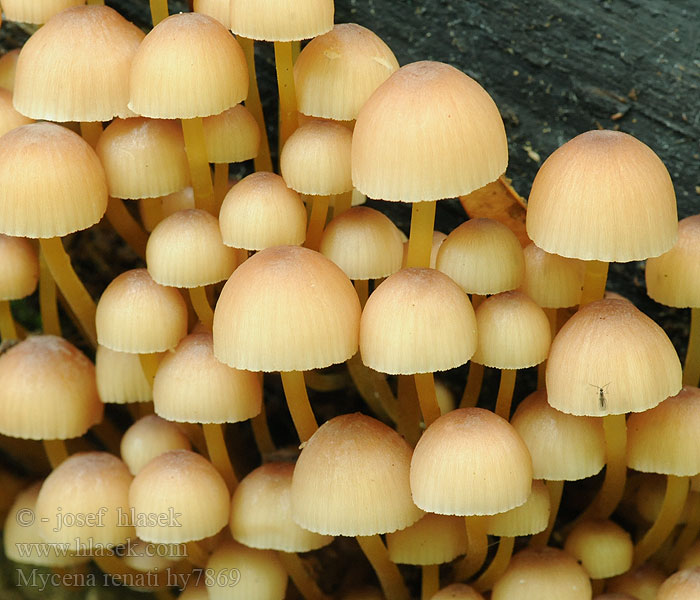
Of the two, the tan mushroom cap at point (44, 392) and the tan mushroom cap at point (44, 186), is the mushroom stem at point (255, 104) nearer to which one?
the tan mushroom cap at point (44, 186)

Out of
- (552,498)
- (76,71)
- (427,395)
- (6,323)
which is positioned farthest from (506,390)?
(6,323)

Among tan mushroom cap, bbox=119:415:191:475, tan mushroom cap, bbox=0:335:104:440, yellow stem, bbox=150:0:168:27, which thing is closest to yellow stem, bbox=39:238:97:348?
tan mushroom cap, bbox=0:335:104:440

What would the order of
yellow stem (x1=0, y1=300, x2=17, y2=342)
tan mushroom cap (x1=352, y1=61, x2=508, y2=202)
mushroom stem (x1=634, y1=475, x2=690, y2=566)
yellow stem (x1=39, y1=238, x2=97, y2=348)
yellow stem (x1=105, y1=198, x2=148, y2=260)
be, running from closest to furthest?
tan mushroom cap (x1=352, y1=61, x2=508, y2=202) → mushroom stem (x1=634, y1=475, x2=690, y2=566) → yellow stem (x1=39, y1=238, x2=97, y2=348) → yellow stem (x1=105, y1=198, x2=148, y2=260) → yellow stem (x1=0, y1=300, x2=17, y2=342)

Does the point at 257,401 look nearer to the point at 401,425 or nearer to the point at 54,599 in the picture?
the point at 401,425

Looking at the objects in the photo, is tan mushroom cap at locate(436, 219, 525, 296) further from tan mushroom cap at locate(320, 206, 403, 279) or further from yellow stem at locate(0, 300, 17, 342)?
yellow stem at locate(0, 300, 17, 342)

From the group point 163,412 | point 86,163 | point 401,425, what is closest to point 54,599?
point 163,412

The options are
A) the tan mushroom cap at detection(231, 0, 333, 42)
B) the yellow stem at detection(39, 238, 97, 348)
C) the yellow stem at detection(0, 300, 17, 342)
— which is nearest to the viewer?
the tan mushroom cap at detection(231, 0, 333, 42)
